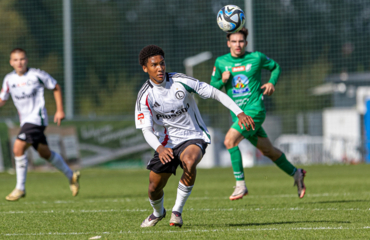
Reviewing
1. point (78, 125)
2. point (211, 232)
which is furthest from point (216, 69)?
point (78, 125)

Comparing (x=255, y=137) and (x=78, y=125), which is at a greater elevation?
(x=255, y=137)

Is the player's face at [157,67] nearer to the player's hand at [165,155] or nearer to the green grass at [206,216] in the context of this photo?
the player's hand at [165,155]

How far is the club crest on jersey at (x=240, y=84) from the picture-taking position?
290 inches

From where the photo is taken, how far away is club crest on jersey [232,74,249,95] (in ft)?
24.1

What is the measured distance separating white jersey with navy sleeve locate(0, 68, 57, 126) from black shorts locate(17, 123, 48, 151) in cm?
7

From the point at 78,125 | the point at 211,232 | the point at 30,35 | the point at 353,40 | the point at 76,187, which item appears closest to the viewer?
the point at 211,232

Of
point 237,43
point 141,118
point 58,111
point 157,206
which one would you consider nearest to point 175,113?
point 141,118

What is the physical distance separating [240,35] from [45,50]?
16.4m

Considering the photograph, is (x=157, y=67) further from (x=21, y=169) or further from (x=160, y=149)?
(x=21, y=169)

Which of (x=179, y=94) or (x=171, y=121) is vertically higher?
(x=179, y=94)

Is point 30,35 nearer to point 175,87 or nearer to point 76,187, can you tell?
point 76,187

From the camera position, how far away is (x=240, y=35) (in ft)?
24.2

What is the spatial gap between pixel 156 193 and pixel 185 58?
1636 cm

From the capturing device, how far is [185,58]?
21.2 metres
